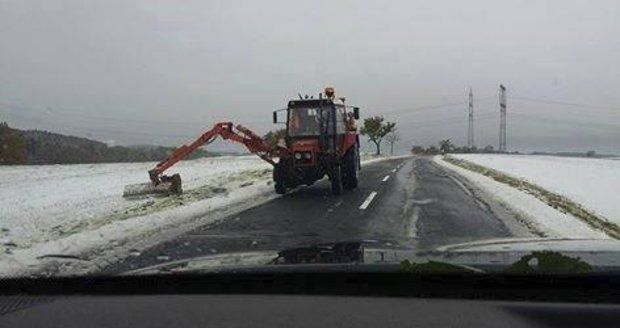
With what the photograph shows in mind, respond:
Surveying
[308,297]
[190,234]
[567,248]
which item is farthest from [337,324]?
[190,234]

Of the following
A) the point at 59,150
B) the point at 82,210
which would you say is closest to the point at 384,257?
Answer: the point at 82,210

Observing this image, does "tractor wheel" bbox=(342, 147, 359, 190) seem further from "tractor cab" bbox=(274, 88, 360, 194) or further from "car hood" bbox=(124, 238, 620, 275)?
"car hood" bbox=(124, 238, 620, 275)

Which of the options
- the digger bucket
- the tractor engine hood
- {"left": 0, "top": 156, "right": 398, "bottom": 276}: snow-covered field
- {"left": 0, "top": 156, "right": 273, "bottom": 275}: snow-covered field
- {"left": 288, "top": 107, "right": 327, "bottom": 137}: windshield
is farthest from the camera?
{"left": 288, "top": 107, "right": 327, "bottom": 137}: windshield

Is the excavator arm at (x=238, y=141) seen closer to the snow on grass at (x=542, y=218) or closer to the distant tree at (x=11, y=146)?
the snow on grass at (x=542, y=218)

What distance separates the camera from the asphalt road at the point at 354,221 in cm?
941

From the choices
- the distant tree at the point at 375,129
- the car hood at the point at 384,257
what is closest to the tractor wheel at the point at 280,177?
the car hood at the point at 384,257

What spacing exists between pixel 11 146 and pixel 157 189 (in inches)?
1336

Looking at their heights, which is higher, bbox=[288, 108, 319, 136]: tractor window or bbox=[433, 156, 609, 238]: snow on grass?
bbox=[288, 108, 319, 136]: tractor window

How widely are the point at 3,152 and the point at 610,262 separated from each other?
4789 centimetres

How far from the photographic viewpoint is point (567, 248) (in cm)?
418

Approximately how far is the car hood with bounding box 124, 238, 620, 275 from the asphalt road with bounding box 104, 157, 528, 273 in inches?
113

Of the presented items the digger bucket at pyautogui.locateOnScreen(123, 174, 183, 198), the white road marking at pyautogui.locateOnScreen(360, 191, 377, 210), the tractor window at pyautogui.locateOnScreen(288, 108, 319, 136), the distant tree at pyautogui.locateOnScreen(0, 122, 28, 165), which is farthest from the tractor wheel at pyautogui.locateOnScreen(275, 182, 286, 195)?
the distant tree at pyautogui.locateOnScreen(0, 122, 28, 165)

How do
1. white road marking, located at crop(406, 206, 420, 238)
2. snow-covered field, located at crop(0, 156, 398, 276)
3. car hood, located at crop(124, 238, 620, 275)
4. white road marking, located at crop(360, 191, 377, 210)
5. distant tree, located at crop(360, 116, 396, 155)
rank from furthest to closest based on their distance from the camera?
1. distant tree, located at crop(360, 116, 396, 155)
2. white road marking, located at crop(360, 191, 377, 210)
3. white road marking, located at crop(406, 206, 420, 238)
4. snow-covered field, located at crop(0, 156, 398, 276)
5. car hood, located at crop(124, 238, 620, 275)

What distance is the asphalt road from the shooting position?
9.41m
